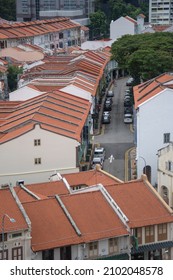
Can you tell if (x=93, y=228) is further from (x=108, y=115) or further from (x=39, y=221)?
(x=108, y=115)

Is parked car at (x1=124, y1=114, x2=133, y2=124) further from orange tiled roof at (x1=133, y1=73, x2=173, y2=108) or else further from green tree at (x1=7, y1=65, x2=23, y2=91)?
green tree at (x1=7, y1=65, x2=23, y2=91)

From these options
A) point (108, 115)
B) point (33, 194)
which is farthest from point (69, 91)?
point (33, 194)

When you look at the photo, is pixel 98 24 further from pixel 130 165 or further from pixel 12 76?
pixel 130 165

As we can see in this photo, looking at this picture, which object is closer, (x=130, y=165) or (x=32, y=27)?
(x=130, y=165)

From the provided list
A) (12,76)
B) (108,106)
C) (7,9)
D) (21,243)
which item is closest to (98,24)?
(7,9)

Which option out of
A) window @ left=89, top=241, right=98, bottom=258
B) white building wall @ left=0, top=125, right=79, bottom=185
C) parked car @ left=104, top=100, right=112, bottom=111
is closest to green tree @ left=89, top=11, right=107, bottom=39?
parked car @ left=104, top=100, right=112, bottom=111
